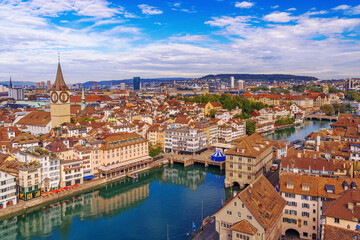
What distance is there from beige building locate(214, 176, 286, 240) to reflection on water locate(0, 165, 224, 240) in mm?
9528

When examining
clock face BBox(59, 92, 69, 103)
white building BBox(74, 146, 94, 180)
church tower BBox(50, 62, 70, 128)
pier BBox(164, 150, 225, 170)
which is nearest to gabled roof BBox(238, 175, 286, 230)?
pier BBox(164, 150, 225, 170)

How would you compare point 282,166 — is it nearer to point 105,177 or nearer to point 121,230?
point 121,230

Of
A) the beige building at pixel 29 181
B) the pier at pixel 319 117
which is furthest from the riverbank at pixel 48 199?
the pier at pixel 319 117

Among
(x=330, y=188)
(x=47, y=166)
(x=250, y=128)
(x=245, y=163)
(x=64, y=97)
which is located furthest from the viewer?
(x=250, y=128)

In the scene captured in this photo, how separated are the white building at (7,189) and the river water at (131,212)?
1.90 meters

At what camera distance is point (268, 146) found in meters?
39.4

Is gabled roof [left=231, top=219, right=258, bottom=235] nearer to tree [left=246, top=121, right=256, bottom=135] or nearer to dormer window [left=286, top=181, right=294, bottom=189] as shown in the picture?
dormer window [left=286, top=181, right=294, bottom=189]

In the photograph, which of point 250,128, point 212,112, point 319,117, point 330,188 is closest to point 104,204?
point 330,188

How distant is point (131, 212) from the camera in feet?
103

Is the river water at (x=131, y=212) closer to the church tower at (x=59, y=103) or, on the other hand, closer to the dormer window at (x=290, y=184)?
the dormer window at (x=290, y=184)

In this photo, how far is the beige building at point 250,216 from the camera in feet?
58.9

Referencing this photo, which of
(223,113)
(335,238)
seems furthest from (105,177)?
(223,113)

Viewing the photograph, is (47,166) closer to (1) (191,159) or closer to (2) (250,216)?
(1) (191,159)

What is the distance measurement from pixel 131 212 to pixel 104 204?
397cm
